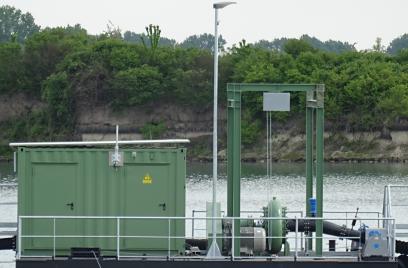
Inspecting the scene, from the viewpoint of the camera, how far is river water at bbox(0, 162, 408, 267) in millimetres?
58094

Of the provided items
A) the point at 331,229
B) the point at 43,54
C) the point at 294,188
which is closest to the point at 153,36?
the point at 43,54

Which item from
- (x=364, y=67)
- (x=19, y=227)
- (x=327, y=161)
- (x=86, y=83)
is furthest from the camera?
(x=86, y=83)

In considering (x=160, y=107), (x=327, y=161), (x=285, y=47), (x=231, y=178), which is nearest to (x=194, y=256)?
(x=231, y=178)

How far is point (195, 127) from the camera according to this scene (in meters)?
124

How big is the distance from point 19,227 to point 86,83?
99470 mm

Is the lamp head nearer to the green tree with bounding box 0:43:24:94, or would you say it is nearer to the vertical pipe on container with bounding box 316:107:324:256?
the vertical pipe on container with bounding box 316:107:324:256

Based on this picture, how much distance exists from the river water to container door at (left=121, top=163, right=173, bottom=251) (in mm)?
14285

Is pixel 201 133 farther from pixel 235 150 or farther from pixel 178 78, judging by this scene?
pixel 235 150

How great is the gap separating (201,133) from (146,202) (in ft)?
307

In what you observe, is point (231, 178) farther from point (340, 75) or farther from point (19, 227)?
point (340, 75)

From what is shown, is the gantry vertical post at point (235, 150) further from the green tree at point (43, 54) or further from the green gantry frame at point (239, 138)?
the green tree at point (43, 54)

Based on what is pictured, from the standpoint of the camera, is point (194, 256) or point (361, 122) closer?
point (194, 256)

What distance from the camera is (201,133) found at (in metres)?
122

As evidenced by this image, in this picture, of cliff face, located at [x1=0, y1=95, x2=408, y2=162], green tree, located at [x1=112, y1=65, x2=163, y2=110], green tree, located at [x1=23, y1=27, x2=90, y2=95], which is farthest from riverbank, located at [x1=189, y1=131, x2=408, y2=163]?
green tree, located at [x1=23, y1=27, x2=90, y2=95]
